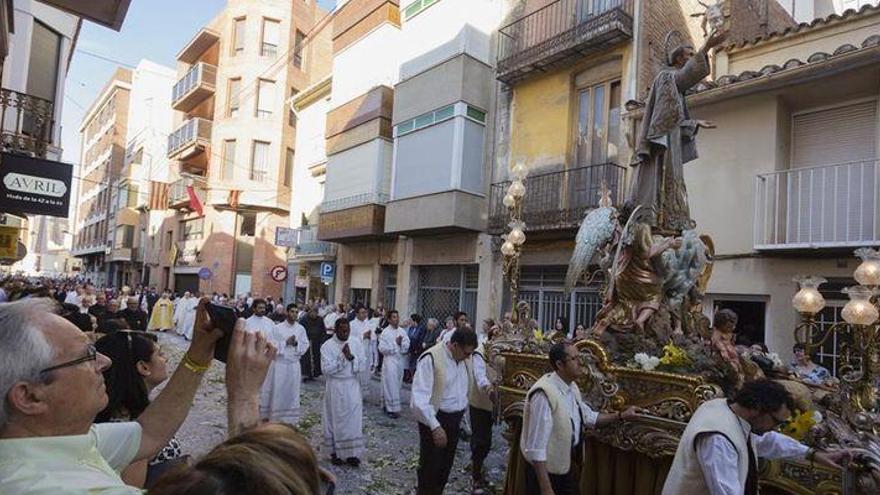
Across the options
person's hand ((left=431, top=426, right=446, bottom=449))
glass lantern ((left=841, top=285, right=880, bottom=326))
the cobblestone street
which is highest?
glass lantern ((left=841, top=285, right=880, bottom=326))

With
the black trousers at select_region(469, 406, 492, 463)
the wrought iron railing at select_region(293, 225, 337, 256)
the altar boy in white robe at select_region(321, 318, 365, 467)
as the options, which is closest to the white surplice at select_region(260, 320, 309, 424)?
the altar boy in white robe at select_region(321, 318, 365, 467)

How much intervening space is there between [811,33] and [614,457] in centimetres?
977

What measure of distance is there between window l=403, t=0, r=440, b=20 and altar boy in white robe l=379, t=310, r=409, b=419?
9.92 metres

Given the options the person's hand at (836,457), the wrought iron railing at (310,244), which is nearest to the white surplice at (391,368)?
the person's hand at (836,457)

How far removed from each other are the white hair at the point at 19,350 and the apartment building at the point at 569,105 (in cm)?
1212

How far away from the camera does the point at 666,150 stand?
7238 mm

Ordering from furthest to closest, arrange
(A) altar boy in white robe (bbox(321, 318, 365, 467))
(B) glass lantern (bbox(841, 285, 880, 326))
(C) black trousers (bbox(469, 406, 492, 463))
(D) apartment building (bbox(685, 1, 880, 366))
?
(D) apartment building (bbox(685, 1, 880, 366)) → (A) altar boy in white robe (bbox(321, 318, 365, 467)) → (C) black trousers (bbox(469, 406, 492, 463)) → (B) glass lantern (bbox(841, 285, 880, 326))

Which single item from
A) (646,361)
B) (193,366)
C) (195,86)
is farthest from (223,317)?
(195,86)

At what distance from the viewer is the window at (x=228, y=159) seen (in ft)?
101

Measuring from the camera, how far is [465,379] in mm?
6105

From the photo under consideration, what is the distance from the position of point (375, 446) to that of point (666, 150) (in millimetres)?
5501

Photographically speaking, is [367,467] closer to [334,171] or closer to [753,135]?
[753,135]

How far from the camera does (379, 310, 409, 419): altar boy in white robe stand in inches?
438

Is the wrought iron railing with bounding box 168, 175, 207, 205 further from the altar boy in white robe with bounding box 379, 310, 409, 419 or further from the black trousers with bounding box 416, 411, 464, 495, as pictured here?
the black trousers with bounding box 416, 411, 464, 495
